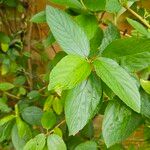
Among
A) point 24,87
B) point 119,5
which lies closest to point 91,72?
point 119,5

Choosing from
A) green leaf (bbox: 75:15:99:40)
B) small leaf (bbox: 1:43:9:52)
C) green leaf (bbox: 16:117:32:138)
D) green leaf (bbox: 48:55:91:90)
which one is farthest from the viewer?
small leaf (bbox: 1:43:9:52)

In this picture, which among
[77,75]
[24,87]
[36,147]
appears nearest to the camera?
[77,75]

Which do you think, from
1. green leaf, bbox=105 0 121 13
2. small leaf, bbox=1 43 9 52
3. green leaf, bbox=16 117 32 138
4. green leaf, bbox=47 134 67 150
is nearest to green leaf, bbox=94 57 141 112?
green leaf, bbox=105 0 121 13

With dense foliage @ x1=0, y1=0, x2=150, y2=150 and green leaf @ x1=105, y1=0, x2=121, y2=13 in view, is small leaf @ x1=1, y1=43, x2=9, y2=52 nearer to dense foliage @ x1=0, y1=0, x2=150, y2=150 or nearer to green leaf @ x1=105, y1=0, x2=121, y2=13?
dense foliage @ x1=0, y1=0, x2=150, y2=150

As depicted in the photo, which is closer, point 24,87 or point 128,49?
point 128,49

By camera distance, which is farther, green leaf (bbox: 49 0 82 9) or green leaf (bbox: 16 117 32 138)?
green leaf (bbox: 16 117 32 138)

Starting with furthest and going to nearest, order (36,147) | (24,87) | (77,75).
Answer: (24,87), (36,147), (77,75)

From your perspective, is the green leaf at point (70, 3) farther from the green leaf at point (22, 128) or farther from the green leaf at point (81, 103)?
the green leaf at point (22, 128)

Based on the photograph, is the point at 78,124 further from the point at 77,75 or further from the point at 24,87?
the point at 24,87
